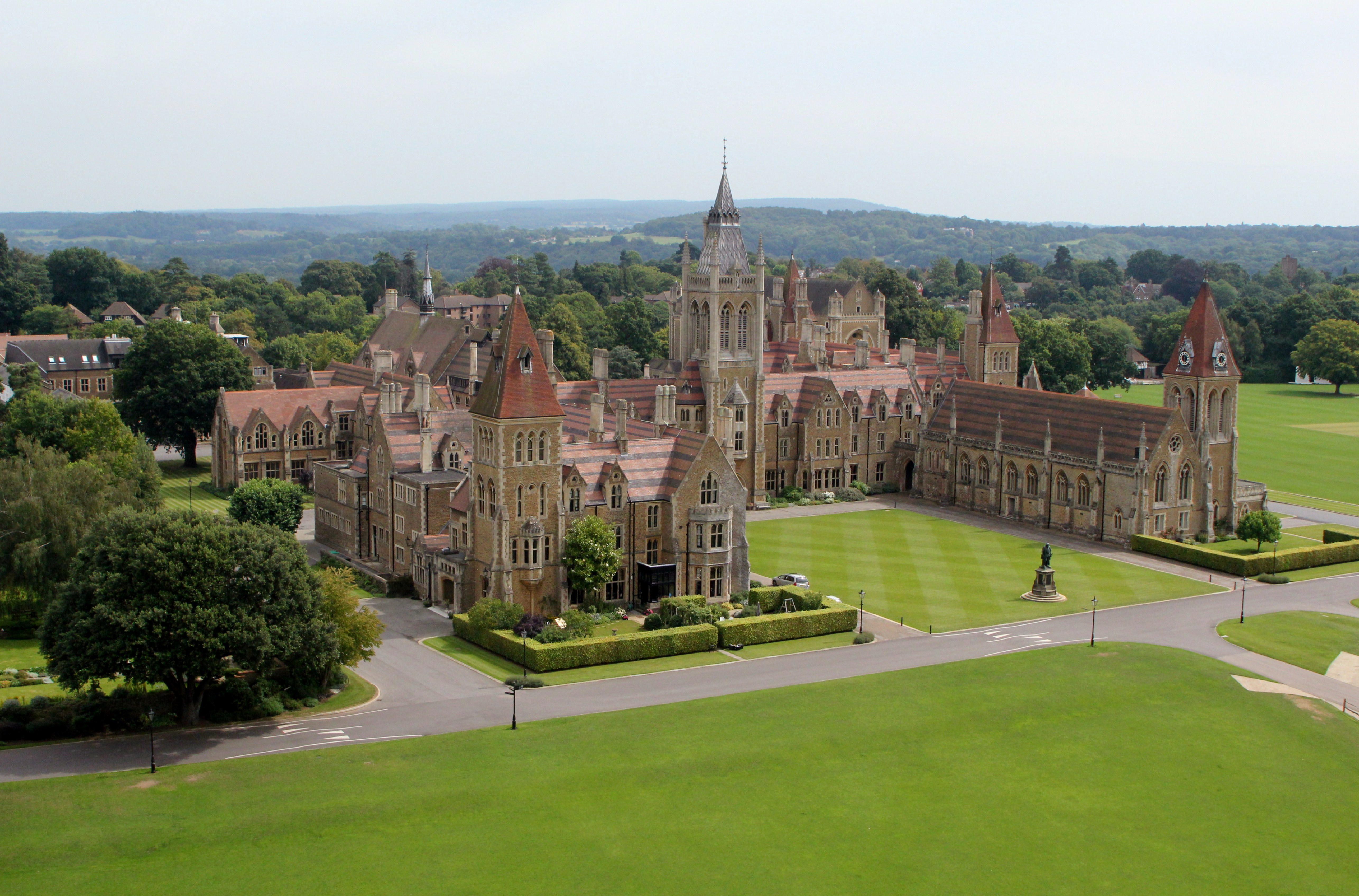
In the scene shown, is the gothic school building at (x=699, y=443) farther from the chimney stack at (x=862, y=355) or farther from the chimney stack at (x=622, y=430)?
the chimney stack at (x=862, y=355)

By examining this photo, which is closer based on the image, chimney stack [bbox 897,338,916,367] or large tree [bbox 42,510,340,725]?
large tree [bbox 42,510,340,725]

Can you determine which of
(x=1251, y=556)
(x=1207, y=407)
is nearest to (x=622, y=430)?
(x=1251, y=556)

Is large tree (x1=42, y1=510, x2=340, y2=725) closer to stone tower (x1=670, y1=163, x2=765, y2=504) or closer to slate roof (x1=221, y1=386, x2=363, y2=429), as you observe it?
stone tower (x1=670, y1=163, x2=765, y2=504)

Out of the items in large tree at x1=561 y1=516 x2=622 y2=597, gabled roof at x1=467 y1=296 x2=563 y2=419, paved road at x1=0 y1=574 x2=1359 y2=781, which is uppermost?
gabled roof at x1=467 y1=296 x2=563 y2=419

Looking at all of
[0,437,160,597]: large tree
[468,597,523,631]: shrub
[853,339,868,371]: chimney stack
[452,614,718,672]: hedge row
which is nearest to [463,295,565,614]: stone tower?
[468,597,523,631]: shrub

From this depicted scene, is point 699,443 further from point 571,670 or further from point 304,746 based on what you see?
point 304,746

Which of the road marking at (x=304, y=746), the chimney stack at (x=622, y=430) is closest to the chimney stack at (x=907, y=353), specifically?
the chimney stack at (x=622, y=430)
